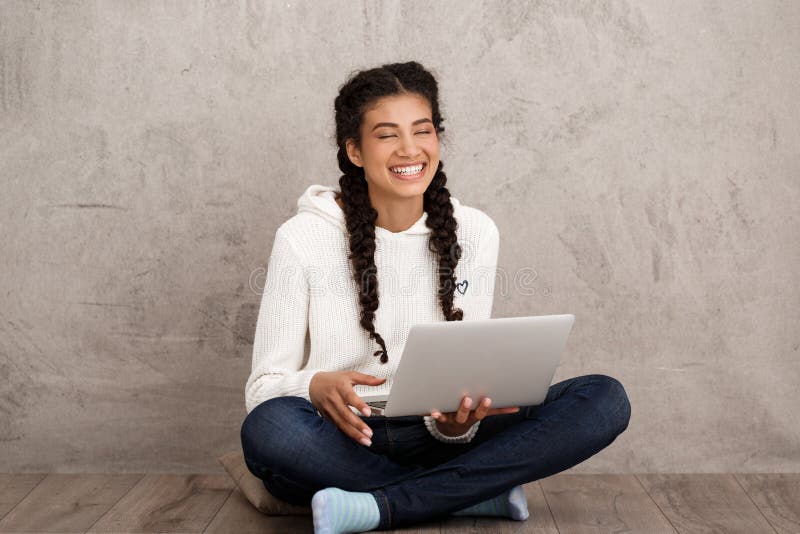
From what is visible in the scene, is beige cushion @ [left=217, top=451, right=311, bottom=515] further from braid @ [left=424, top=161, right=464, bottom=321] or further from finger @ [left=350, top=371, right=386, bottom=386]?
braid @ [left=424, top=161, right=464, bottom=321]

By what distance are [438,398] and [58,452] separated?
1.20 m

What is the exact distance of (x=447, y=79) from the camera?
2.34m

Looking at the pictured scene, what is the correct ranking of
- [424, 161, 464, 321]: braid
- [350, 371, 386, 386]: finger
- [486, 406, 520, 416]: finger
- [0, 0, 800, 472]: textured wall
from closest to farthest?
[350, 371, 386, 386]: finger < [486, 406, 520, 416]: finger < [424, 161, 464, 321]: braid < [0, 0, 800, 472]: textured wall

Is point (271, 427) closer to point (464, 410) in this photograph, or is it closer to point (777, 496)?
point (464, 410)

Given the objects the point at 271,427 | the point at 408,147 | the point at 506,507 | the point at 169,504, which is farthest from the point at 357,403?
the point at 169,504

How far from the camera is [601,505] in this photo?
2.09 metres

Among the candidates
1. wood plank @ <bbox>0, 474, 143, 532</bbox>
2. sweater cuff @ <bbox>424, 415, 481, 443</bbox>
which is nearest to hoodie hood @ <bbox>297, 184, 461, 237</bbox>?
sweater cuff @ <bbox>424, 415, 481, 443</bbox>

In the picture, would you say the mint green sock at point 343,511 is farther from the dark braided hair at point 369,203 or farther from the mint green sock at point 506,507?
the dark braided hair at point 369,203

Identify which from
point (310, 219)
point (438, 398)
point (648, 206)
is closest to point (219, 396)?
point (310, 219)

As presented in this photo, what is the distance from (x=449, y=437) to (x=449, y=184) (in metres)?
0.70

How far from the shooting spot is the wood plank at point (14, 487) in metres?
2.12

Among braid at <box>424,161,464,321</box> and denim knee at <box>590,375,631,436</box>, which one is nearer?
denim knee at <box>590,375,631,436</box>

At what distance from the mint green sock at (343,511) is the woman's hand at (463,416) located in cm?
21

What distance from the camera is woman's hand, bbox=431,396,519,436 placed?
1.76m
